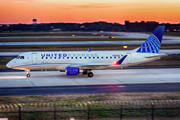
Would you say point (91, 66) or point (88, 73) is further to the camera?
point (88, 73)

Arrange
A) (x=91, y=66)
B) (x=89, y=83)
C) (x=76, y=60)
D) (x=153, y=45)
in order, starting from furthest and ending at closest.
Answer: (x=153, y=45) → (x=76, y=60) → (x=91, y=66) → (x=89, y=83)

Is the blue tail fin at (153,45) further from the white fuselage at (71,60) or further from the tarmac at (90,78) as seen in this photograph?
the tarmac at (90,78)

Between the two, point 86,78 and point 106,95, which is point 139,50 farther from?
point 106,95

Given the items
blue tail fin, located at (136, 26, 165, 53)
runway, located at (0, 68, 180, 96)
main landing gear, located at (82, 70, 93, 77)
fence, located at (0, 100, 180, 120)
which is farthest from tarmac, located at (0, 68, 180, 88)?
fence, located at (0, 100, 180, 120)

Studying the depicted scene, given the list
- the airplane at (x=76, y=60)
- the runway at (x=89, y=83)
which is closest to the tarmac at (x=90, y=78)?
the runway at (x=89, y=83)

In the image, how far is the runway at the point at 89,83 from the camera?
2703cm

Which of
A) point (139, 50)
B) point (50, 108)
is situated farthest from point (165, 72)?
point (50, 108)

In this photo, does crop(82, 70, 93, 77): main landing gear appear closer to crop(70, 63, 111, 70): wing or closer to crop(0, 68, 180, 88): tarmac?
crop(0, 68, 180, 88): tarmac

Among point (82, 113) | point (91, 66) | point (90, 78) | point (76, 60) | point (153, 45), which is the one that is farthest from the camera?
point (153, 45)

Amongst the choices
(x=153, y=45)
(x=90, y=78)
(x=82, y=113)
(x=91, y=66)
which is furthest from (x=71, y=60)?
(x=82, y=113)

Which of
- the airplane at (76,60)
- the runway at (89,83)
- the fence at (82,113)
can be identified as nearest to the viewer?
the fence at (82,113)

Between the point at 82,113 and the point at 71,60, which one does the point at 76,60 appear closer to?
the point at 71,60

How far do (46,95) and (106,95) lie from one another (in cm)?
611

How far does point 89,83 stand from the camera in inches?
1225
